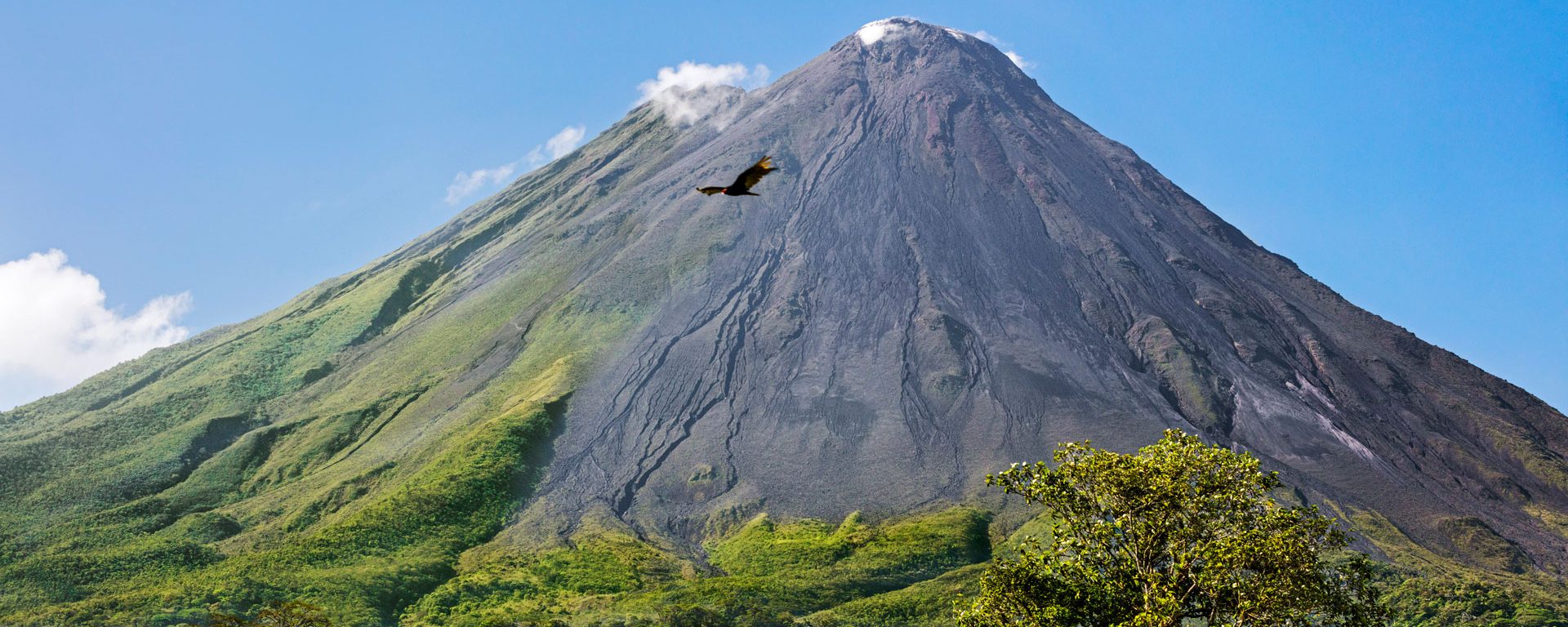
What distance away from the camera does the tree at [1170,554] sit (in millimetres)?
18562

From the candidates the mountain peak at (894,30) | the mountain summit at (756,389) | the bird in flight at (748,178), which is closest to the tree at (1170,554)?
the bird in flight at (748,178)

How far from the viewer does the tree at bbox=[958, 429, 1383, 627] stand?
18562 millimetres

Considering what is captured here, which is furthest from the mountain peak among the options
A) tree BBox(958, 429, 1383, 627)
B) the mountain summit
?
tree BBox(958, 429, 1383, 627)

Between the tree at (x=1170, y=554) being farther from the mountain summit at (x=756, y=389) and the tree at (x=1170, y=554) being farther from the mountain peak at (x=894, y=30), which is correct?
the mountain peak at (x=894, y=30)

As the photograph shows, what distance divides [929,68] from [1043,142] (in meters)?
21.9

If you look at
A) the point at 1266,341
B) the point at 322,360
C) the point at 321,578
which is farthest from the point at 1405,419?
the point at 322,360

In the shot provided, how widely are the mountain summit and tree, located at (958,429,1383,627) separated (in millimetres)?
46458

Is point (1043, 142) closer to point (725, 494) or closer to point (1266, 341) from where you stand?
point (1266, 341)

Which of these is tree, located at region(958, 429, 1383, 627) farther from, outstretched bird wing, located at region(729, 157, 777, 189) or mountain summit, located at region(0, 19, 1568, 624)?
mountain summit, located at region(0, 19, 1568, 624)

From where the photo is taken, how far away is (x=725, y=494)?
73.9 metres

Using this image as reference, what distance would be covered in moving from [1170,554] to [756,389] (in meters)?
66.4

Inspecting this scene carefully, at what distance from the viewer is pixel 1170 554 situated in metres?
19.5

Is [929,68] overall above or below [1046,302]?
above

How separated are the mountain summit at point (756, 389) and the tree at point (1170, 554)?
4646 centimetres
